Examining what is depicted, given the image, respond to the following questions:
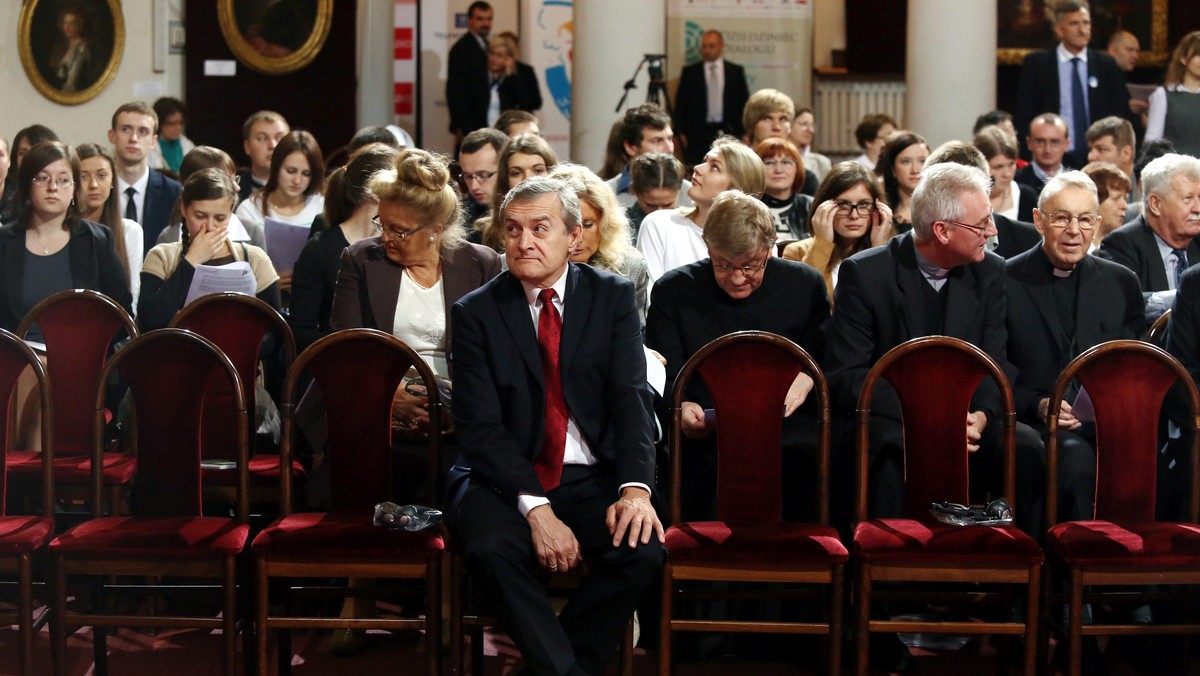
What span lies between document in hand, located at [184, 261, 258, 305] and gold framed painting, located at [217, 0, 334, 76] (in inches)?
258

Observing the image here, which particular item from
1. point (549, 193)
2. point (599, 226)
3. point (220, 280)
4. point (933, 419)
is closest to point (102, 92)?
point (220, 280)

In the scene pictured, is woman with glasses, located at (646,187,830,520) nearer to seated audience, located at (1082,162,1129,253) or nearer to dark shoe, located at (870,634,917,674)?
dark shoe, located at (870,634,917,674)

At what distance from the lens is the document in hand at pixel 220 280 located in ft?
15.4

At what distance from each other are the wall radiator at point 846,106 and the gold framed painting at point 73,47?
16.8 feet

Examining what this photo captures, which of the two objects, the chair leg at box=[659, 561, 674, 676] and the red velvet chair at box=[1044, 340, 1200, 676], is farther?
the red velvet chair at box=[1044, 340, 1200, 676]

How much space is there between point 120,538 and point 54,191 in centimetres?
186

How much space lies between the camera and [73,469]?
4055 mm

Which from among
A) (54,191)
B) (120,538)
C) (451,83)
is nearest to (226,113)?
(451,83)

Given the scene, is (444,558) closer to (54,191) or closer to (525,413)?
(525,413)

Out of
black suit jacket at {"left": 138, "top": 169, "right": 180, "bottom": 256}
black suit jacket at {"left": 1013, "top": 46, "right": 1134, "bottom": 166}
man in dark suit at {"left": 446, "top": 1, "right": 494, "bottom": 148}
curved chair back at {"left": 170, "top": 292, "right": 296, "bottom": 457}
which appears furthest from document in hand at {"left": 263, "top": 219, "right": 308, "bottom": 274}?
man in dark suit at {"left": 446, "top": 1, "right": 494, "bottom": 148}

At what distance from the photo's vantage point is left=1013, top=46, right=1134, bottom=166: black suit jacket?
7.89 m

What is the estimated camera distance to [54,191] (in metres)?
4.91

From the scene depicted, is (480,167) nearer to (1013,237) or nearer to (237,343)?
(237,343)

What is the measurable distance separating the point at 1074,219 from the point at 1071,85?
392 centimetres
